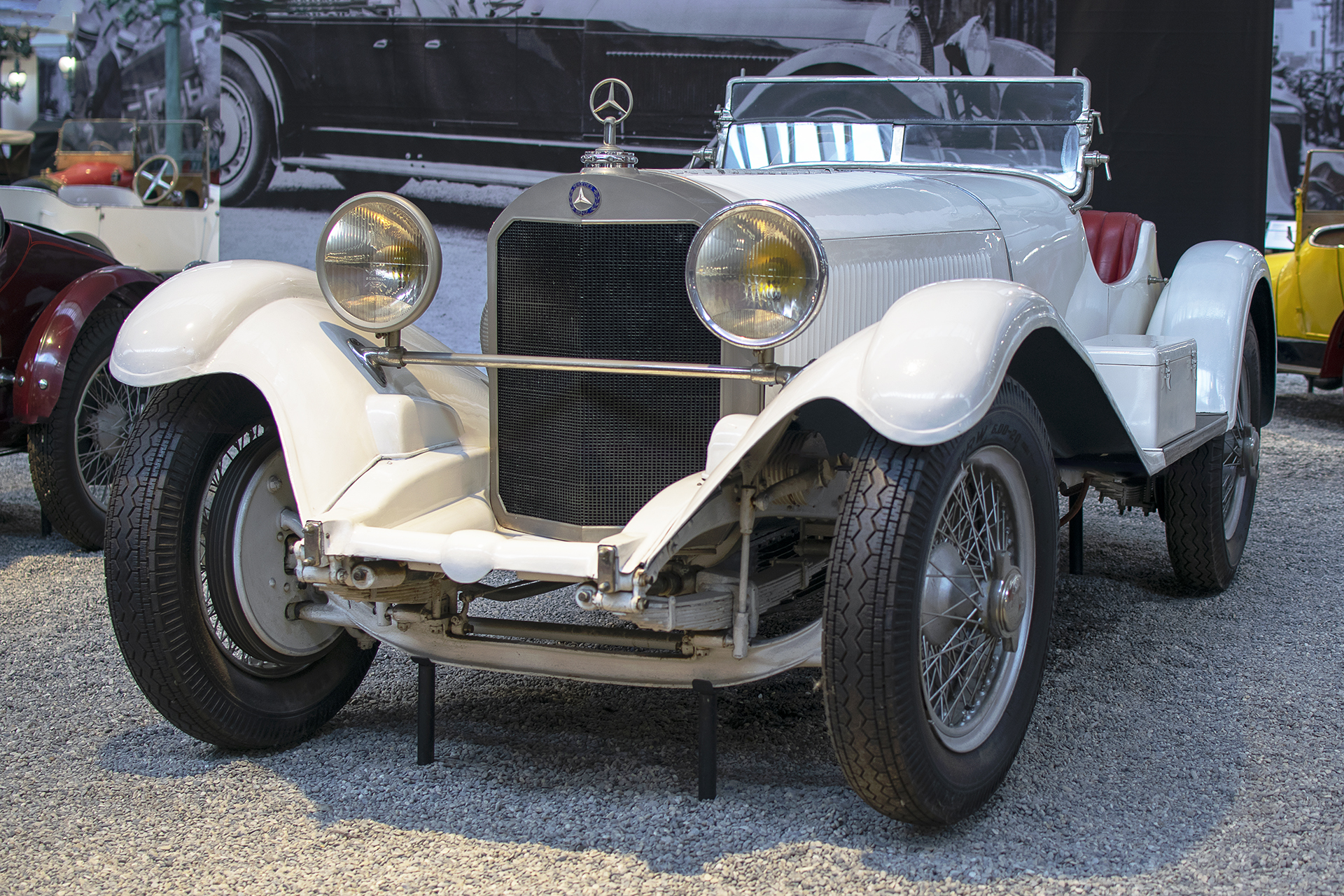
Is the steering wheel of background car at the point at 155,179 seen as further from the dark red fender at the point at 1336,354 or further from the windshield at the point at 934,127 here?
the dark red fender at the point at 1336,354

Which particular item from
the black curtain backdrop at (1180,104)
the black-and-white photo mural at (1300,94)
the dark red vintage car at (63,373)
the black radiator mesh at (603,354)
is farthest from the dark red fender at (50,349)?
the black-and-white photo mural at (1300,94)

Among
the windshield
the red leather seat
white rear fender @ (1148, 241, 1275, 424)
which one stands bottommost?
white rear fender @ (1148, 241, 1275, 424)

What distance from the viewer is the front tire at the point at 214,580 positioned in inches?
99.4

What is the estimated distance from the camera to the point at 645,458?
2543mm

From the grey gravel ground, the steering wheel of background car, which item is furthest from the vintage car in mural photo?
the grey gravel ground

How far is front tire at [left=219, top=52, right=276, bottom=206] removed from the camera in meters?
8.40

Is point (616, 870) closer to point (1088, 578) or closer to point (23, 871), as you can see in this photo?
point (23, 871)

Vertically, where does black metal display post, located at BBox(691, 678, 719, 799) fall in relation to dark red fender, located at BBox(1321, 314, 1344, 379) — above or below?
below

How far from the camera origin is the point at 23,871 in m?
2.22

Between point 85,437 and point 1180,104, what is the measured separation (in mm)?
5775

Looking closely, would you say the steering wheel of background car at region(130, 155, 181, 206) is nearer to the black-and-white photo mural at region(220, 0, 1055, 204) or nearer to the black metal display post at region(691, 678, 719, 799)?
the black-and-white photo mural at region(220, 0, 1055, 204)

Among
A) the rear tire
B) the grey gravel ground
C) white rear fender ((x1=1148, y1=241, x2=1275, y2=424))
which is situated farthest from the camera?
the rear tire

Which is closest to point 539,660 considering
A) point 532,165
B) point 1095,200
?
point 1095,200

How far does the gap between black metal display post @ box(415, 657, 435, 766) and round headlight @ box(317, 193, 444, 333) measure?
2.45 feet
